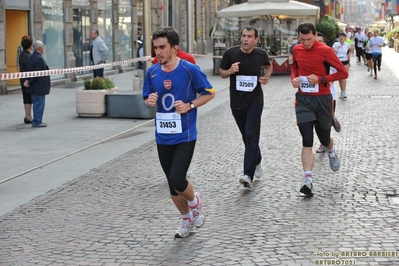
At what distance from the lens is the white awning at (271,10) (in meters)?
32.1

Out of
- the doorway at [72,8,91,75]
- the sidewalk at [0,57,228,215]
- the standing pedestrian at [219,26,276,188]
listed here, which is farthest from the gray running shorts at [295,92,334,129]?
the doorway at [72,8,91,75]

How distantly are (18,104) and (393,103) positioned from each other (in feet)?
28.3

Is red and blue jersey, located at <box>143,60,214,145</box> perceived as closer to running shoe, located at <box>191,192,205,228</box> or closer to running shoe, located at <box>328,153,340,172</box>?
running shoe, located at <box>191,192,205,228</box>

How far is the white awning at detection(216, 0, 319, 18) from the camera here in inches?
1262

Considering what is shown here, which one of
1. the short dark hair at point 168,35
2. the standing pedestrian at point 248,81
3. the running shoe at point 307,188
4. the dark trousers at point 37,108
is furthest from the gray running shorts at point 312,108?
the dark trousers at point 37,108

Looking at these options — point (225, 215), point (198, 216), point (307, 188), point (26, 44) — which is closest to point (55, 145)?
point (26, 44)

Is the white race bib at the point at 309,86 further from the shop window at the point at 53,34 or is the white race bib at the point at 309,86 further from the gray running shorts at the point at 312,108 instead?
the shop window at the point at 53,34

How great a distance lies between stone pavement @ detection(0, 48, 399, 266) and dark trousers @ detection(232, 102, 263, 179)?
0.93 feet

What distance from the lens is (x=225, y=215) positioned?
7609 millimetres

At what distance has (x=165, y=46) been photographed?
256 inches

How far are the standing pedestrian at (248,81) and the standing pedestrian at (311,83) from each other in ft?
1.48

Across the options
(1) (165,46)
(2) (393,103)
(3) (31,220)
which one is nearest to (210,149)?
(3) (31,220)

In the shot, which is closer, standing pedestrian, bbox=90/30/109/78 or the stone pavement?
the stone pavement

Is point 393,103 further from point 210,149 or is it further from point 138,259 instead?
point 138,259
